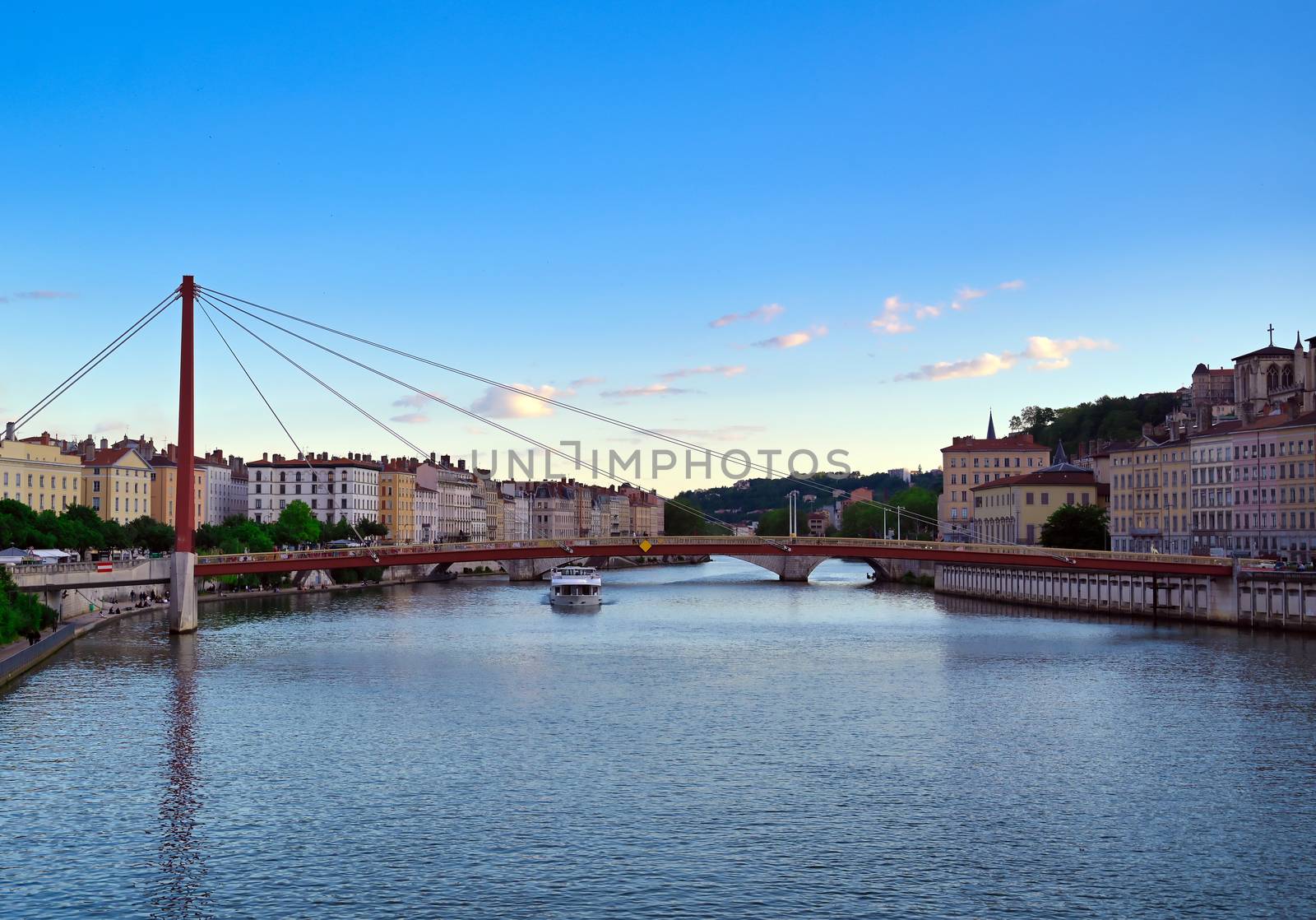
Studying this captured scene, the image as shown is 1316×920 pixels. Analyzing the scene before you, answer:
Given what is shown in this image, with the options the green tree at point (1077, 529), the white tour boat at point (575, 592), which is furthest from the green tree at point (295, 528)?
the green tree at point (1077, 529)

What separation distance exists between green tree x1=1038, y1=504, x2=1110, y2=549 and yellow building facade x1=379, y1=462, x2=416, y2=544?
8047 centimetres

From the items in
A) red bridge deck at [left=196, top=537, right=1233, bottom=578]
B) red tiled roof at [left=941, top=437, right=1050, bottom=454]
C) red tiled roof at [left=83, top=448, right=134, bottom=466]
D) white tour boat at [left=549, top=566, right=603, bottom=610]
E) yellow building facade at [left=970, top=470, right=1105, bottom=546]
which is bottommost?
white tour boat at [left=549, top=566, right=603, bottom=610]

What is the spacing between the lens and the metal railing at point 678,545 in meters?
67.1

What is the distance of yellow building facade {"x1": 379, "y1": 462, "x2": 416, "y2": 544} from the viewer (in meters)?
164

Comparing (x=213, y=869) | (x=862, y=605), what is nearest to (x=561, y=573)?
(x=862, y=605)

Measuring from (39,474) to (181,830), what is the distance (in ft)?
300

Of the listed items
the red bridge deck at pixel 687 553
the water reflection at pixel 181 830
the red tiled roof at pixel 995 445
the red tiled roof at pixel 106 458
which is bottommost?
the water reflection at pixel 181 830

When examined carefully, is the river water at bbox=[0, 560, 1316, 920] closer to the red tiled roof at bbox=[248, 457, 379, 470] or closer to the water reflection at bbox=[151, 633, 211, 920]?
→ the water reflection at bbox=[151, 633, 211, 920]

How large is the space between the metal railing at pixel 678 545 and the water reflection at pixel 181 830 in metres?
27.6

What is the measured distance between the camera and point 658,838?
79.9 feet

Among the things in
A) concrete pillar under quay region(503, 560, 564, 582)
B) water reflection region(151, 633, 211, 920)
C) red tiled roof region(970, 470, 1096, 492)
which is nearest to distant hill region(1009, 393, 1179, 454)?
red tiled roof region(970, 470, 1096, 492)

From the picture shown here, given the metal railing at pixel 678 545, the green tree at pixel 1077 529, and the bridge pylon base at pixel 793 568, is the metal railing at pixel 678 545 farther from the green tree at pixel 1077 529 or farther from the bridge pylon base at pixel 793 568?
the bridge pylon base at pixel 793 568

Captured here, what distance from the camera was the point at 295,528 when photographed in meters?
127

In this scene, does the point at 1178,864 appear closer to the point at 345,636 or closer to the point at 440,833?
the point at 440,833
